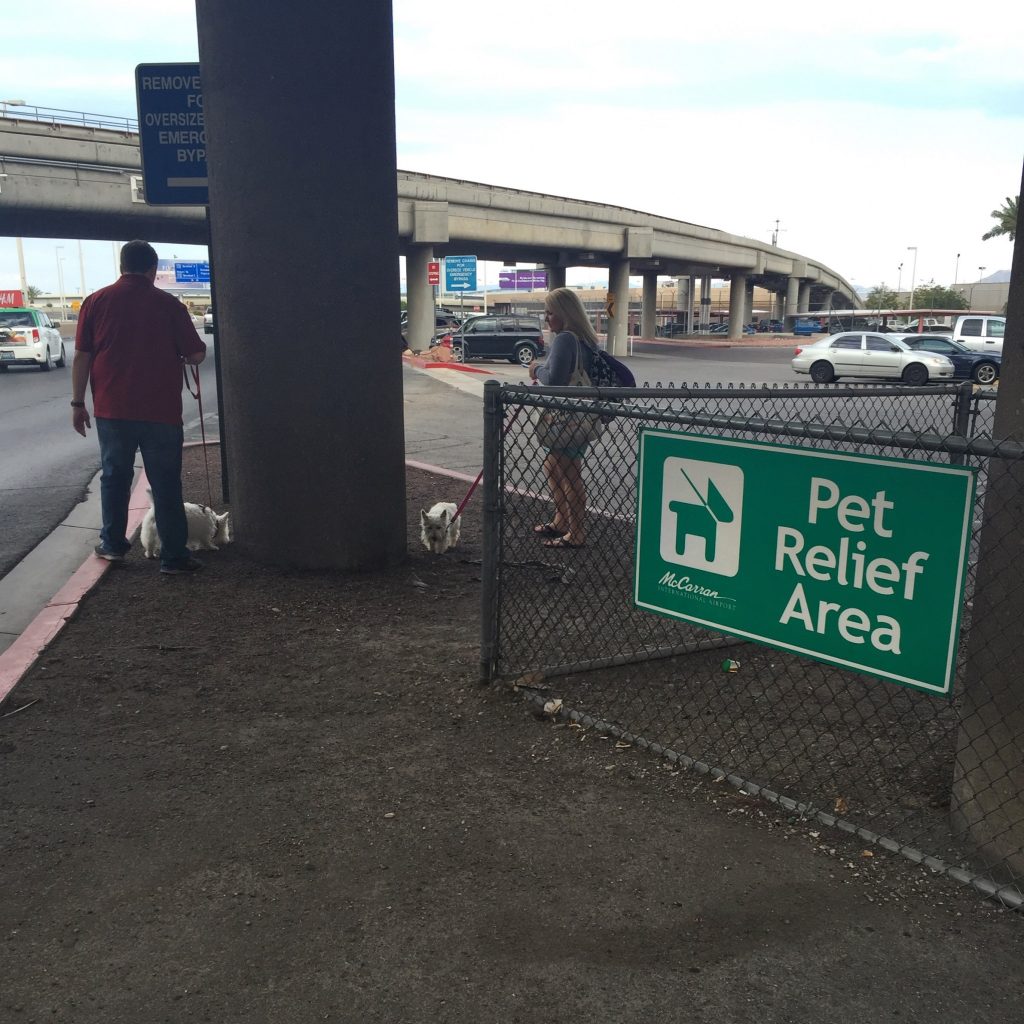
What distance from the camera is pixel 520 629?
204 inches

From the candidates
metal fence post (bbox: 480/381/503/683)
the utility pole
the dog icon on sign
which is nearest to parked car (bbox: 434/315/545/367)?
metal fence post (bbox: 480/381/503/683)

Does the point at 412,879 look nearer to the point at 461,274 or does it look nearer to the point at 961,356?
Result: the point at 961,356

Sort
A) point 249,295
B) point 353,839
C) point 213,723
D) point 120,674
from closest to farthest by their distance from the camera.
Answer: point 353,839 → point 213,723 → point 120,674 → point 249,295

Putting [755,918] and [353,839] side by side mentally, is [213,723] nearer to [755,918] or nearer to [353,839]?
[353,839]

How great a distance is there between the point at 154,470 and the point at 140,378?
0.57m

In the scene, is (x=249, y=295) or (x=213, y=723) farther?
(x=249, y=295)

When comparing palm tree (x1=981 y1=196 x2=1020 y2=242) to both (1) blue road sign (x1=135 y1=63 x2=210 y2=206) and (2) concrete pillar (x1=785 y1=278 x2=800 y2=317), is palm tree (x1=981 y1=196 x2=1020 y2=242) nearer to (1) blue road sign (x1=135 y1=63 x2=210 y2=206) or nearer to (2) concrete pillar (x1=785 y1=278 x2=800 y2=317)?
(2) concrete pillar (x1=785 y1=278 x2=800 y2=317)

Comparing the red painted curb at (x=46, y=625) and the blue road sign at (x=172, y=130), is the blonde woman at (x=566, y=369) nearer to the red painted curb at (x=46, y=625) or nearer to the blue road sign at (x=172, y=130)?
the red painted curb at (x=46, y=625)

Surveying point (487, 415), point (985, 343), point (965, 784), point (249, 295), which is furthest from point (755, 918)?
point (985, 343)

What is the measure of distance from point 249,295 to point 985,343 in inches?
1120

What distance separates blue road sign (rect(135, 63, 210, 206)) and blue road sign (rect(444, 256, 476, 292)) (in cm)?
3928

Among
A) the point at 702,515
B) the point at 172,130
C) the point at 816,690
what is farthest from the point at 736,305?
the point at 702,515

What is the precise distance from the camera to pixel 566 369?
20.7 ft

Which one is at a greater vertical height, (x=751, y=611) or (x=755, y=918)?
(x=751, y=611)
